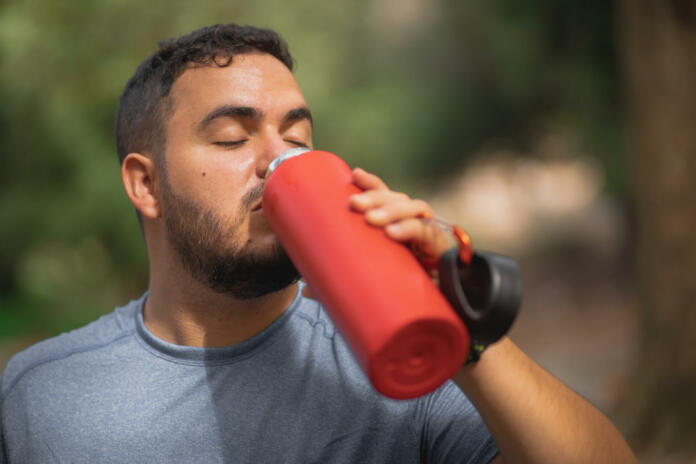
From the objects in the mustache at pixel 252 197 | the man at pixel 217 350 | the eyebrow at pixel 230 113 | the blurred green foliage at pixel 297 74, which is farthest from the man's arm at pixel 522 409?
the blurred green foliage at pixel 297 74

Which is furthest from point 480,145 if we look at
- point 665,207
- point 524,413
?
point 524,413

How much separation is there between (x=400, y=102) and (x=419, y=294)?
593cm

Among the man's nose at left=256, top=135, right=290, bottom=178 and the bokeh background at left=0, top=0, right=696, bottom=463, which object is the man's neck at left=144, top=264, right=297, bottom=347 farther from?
the bokeh background at left=0, top=0, right=696, bottom=463

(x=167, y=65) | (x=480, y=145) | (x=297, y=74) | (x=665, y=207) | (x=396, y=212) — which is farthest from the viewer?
(x=480, y=145)

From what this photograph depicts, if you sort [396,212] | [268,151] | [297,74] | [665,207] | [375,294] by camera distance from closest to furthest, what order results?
[375,294] → [396,212] → [268,151] → [665,207] → [297,74]

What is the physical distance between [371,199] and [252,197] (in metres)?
0.49

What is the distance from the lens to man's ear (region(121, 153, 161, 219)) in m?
1.76

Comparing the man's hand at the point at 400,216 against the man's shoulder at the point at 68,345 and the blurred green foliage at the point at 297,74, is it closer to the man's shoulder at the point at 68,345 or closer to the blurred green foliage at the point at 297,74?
the man's shoulder at the point at 68,345

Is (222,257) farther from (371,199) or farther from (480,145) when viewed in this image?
(480,145)

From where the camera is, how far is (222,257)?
1.50 metres

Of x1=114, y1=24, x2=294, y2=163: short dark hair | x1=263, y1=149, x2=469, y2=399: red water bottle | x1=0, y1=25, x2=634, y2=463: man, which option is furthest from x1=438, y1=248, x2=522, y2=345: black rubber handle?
x1=114, y1=24, x2=294, y2=163: short dark hair

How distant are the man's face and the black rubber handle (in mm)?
513

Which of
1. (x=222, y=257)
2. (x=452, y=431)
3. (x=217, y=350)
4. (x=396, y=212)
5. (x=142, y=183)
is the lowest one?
(x=452, y=431)

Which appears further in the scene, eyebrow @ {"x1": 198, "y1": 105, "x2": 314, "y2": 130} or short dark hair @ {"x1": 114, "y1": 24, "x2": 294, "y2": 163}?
short dark hair @ {"x1": 114, "y1": 24, "x2": 294, "y2": 163}
